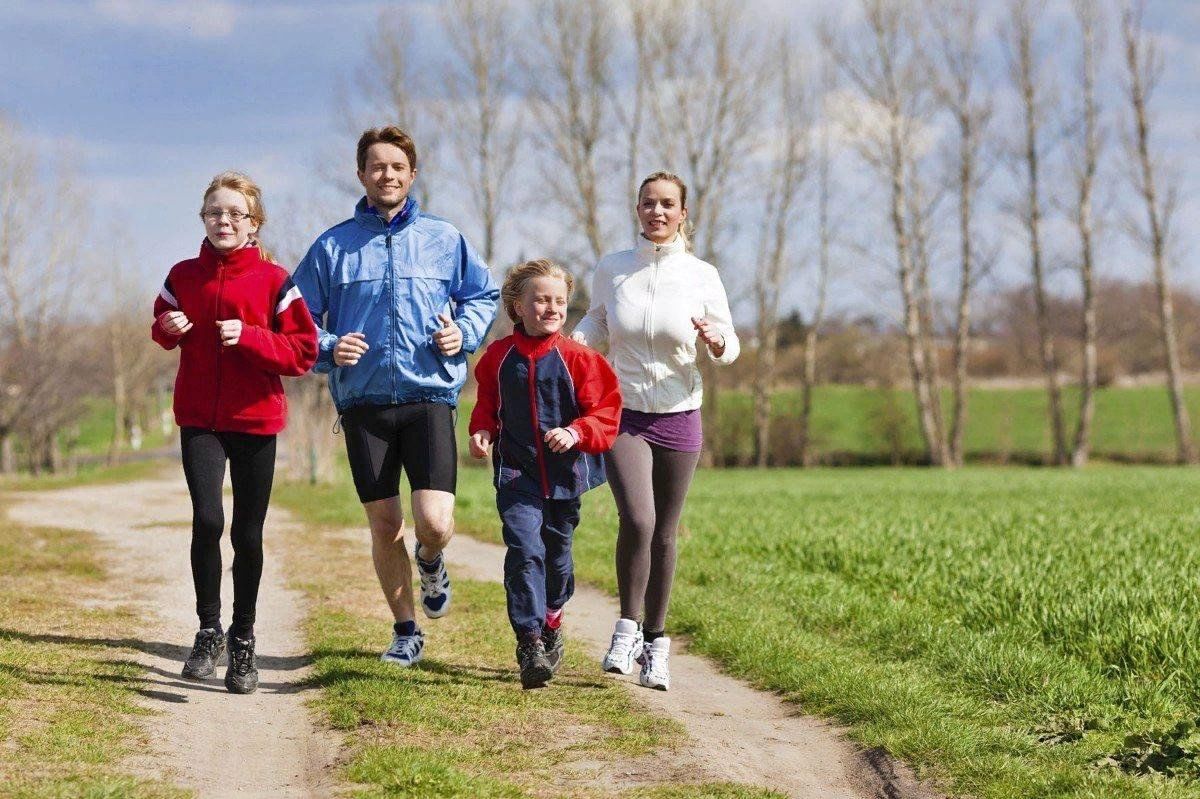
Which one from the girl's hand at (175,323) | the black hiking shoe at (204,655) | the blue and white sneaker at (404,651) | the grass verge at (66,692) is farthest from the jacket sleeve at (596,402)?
the grass verge at (66,692)

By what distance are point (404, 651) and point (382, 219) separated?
1.93 meters

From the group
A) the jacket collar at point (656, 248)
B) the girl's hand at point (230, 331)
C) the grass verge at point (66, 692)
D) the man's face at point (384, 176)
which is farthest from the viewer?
the jacket collar at point (656, 248)

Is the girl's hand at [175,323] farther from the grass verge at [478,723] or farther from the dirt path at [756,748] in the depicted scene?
the dirt path at [756,748]

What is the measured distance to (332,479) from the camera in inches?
845

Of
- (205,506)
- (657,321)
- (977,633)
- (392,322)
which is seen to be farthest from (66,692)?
(977,633)

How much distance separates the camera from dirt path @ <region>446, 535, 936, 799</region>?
12.8ft

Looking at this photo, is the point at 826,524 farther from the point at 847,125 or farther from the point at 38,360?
the point at 38,360

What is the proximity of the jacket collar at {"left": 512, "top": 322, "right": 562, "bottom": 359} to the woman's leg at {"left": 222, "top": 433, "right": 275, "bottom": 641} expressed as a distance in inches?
44.5

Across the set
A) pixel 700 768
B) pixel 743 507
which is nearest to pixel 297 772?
pixel 700 768

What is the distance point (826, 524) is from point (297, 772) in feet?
29.1

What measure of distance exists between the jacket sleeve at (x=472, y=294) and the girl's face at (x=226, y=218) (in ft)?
3.05

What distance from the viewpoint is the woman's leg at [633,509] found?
203 inches

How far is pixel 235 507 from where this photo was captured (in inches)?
197

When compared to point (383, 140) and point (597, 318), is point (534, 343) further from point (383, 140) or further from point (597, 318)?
point (383, 140)
